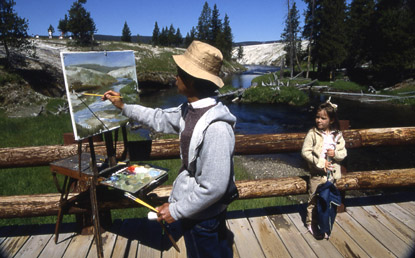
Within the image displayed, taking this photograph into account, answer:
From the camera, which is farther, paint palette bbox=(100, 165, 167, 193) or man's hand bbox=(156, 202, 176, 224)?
paint palette bbox=(100, 165, 167, 193)

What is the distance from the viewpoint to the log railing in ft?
11.2

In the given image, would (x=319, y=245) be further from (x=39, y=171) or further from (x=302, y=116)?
(x=302, y=116)

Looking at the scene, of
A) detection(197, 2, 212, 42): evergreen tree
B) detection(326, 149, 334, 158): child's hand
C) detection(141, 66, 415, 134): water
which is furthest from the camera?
detection(197, 2, 212, 42): evergreen tree

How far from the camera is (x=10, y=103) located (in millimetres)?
15141

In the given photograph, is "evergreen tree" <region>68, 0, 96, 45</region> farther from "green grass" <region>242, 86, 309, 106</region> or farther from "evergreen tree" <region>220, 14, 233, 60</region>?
"evergreen tree" <region>220, 14, 233, 60</region>

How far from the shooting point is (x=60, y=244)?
3389mm

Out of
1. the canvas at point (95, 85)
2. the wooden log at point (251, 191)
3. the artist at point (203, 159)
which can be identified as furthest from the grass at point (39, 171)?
the artist at point (203, 159)

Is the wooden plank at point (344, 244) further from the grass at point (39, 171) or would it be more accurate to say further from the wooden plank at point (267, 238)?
the grass at point (39, 171)

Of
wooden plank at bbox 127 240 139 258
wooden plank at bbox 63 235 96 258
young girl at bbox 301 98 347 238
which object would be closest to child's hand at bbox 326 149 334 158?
young girl at bbox 301 98 347 238

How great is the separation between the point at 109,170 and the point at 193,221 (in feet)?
3.92

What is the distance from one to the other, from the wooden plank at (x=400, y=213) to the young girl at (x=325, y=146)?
4.52 ft

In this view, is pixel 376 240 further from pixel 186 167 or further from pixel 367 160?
pixel 367 160

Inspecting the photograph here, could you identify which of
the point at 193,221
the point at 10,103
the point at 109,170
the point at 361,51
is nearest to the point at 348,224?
the point at 193,221

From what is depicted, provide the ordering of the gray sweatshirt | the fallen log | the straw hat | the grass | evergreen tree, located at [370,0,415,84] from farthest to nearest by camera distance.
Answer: evergreen tree, located at [370,0,415,84], the grass, the fallen log, the straw hat, the gray sweatshirt
